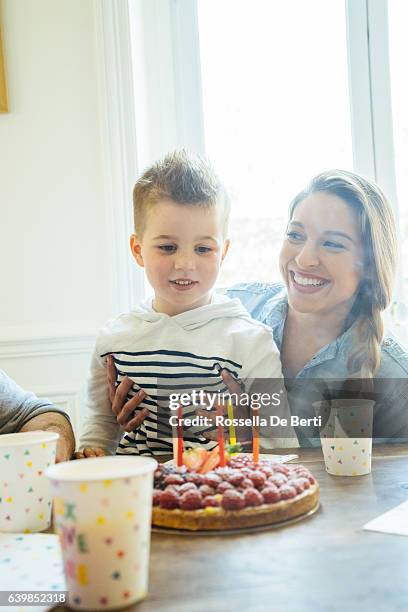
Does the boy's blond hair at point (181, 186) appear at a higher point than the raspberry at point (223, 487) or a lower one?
higher

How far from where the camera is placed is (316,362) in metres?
1.67

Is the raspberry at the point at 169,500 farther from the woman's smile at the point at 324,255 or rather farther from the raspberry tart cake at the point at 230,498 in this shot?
the woman's smile at the point at 324,255

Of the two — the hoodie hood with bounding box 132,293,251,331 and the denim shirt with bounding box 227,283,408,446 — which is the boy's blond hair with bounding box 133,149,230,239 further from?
the denim shirt with bounding box 227,283,408,446

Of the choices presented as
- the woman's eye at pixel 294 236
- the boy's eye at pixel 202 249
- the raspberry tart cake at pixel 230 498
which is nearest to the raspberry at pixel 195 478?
the raspberry tart cake at pixel 230 498

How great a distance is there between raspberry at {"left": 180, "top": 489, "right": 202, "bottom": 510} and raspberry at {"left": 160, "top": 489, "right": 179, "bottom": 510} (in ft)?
0.04

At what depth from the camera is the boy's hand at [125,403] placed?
1524mm

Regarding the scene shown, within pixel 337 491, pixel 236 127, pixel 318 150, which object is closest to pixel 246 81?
pixel 236 127

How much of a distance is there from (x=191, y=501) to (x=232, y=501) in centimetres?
5

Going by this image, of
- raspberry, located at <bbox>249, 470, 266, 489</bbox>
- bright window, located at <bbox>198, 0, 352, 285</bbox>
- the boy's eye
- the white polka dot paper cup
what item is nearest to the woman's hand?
the boy's eye

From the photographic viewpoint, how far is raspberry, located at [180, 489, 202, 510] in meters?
0.87

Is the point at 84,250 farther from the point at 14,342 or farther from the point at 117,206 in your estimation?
the point at 14,342

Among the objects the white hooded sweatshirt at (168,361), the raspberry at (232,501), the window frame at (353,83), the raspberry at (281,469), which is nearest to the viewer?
the raspberry at (232,501)

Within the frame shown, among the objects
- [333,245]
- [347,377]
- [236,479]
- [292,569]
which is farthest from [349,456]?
[333,245]

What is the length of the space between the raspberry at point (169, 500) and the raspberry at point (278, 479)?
0.42ft
